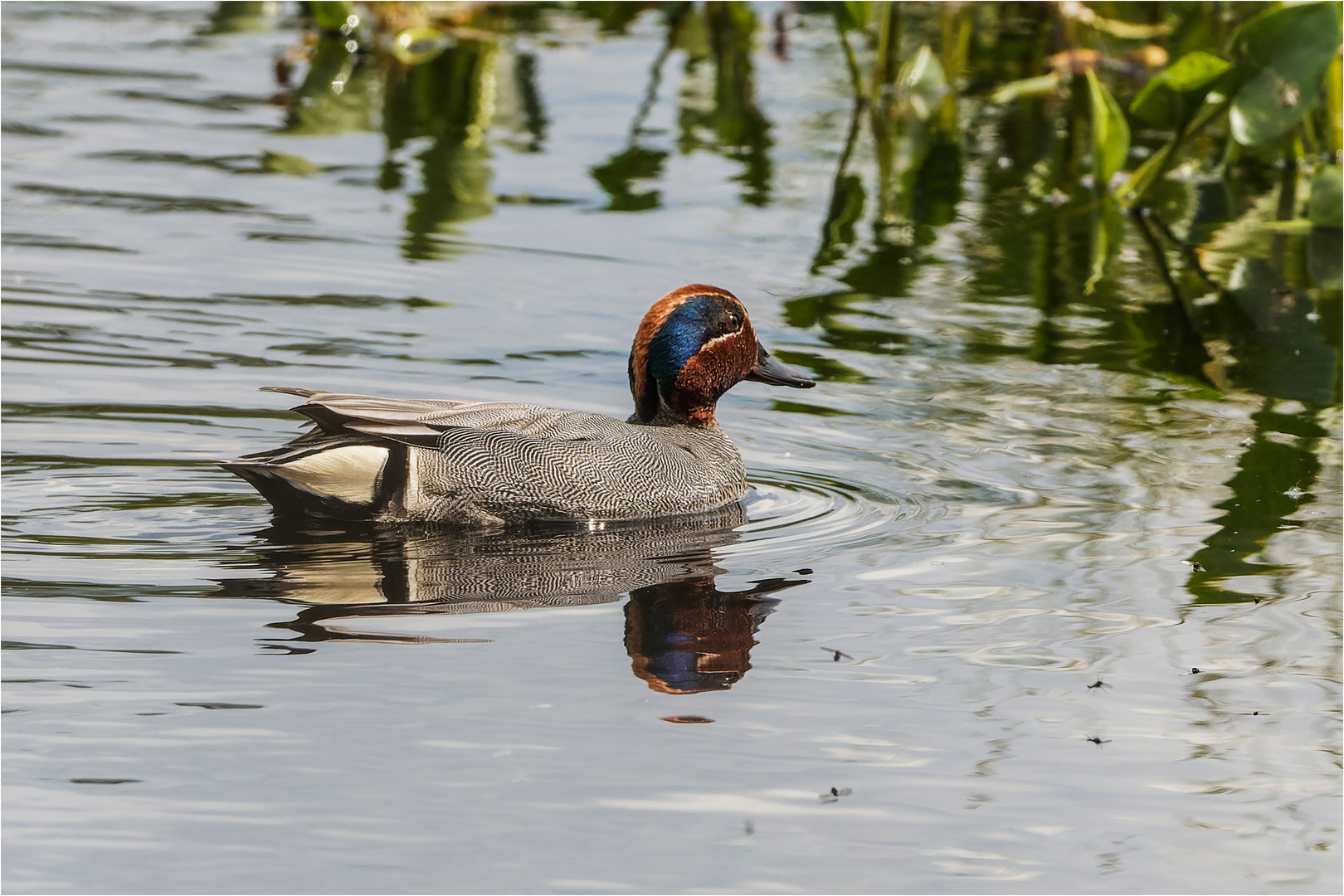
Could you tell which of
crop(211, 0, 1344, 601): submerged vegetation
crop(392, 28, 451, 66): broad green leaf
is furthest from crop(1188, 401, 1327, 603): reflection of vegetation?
crop(392, 28, 451, 66): broad green leaf

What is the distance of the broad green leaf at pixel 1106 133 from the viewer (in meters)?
10.8

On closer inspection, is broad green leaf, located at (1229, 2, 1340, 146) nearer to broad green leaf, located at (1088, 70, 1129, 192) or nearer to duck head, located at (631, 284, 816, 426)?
broad green leaf, located at (1088, 70, 1129, 192)

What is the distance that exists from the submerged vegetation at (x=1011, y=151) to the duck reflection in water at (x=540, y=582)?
69.4 inches

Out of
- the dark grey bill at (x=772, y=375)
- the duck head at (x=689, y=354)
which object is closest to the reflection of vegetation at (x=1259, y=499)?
the dark grey bill at (x=772, y=375)

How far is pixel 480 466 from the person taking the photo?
6.43 meters

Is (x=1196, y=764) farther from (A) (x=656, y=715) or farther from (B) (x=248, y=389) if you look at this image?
(B) (x=248, y=389)

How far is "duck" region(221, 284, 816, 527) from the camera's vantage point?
628cm

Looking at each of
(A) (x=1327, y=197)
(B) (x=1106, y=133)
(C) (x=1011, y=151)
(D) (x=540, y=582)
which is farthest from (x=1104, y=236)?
(D) (x=540, y=582)

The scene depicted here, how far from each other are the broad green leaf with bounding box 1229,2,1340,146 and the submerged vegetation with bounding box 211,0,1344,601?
0.02 m

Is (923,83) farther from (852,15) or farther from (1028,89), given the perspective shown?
(852,15)

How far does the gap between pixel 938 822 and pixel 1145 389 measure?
4.73 meters

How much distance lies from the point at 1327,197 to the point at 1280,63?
3.35ft

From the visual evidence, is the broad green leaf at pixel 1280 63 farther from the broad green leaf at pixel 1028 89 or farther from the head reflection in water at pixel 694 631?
the head reflection in water at pixel 694 631

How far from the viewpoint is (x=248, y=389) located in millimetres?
7980
